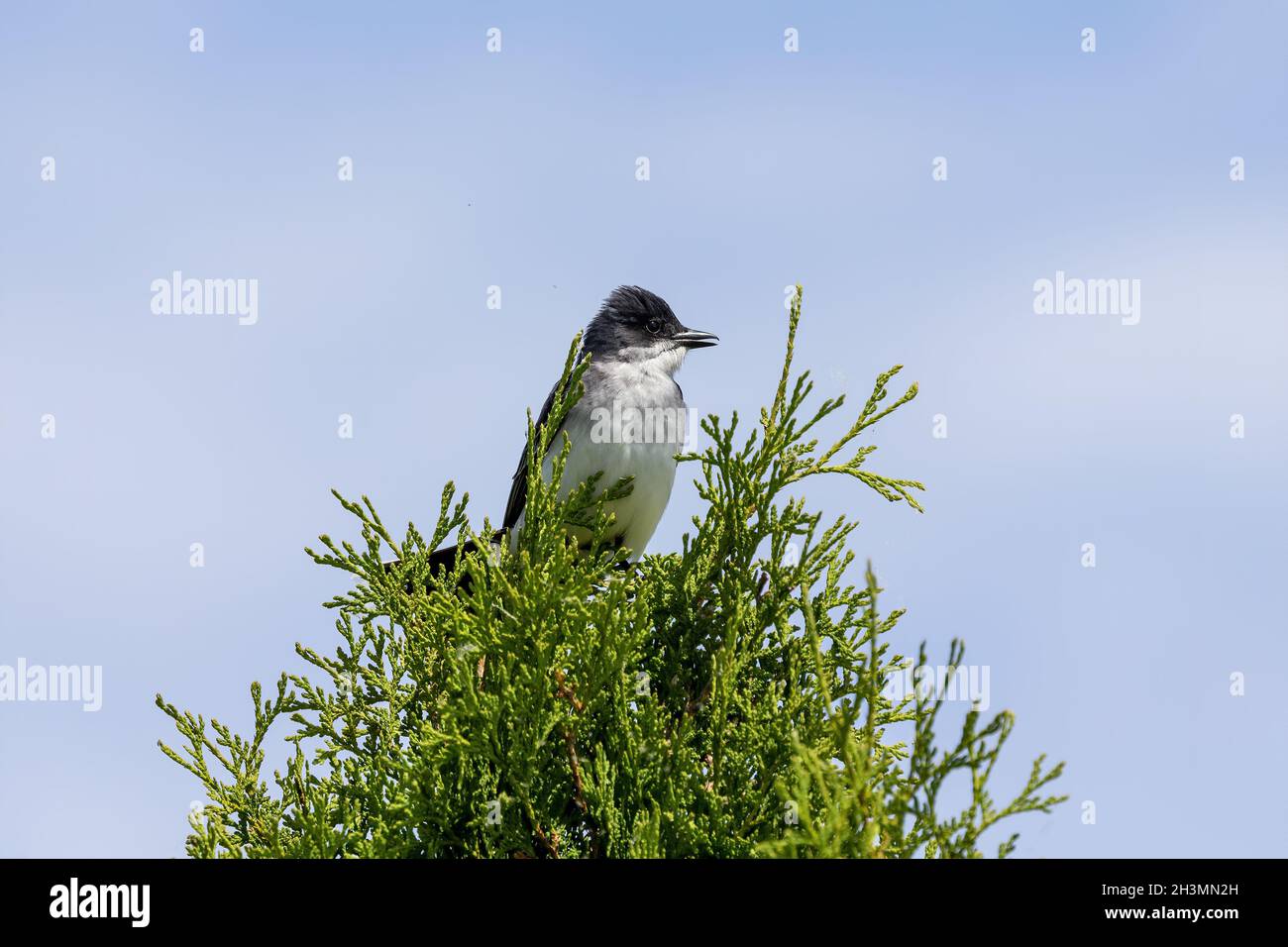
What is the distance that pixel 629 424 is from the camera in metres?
6.98

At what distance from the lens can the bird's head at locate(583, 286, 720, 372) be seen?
764 cm

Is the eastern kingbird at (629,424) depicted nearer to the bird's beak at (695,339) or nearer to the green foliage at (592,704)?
the bird's beak at (695,339)

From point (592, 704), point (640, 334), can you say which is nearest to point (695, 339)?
point (640, 334)

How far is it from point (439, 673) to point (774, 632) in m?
1.31

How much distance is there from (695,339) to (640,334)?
34 cm

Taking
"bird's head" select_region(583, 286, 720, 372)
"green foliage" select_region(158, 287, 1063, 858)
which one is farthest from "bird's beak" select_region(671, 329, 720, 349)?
"green foliage" select_region(158, 287, 1063, 858)

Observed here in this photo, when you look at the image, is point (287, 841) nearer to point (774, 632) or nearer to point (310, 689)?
point (310, 689)

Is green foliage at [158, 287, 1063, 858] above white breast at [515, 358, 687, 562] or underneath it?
underneath

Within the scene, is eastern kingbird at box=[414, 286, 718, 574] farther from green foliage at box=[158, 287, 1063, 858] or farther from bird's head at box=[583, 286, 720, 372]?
green foliage at box=[158, 287, 1063, 858]

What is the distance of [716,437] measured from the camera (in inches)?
186

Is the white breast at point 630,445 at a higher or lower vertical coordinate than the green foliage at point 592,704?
higher

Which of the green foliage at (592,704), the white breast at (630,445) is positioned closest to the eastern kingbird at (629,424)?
the white breast at (630,445)

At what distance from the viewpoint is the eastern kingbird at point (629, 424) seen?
6863 millimetres

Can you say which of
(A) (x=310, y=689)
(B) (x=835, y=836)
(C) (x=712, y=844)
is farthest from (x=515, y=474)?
(B) (x=835, y=836)
